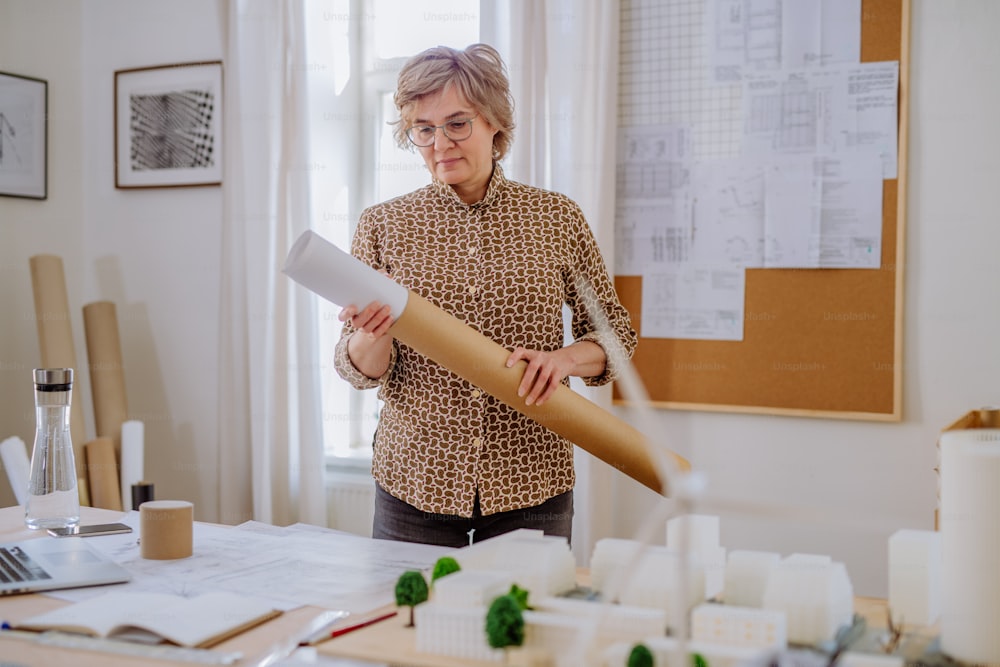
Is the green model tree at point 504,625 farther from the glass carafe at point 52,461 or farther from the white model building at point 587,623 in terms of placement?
the glass carafe at point 52,461

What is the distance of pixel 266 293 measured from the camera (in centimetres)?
363

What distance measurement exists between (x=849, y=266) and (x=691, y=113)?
668 millimetres

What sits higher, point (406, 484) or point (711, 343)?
point (711, 343)

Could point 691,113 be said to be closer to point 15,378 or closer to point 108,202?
point 108,202

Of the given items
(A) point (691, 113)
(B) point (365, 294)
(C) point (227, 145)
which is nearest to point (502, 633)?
(B) point (365, 294)

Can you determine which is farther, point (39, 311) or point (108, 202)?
point (108, 202)

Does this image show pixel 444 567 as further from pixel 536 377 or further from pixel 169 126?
pixel 169 126

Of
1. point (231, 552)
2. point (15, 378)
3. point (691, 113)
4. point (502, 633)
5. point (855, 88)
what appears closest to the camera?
point (502, 633)

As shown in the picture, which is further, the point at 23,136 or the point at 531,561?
the point at 23,136

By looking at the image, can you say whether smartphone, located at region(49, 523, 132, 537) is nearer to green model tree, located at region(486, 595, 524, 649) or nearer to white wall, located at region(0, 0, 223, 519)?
green model tree, located at region(486, 595, 524, 649)

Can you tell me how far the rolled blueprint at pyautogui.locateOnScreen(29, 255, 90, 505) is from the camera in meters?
3.60

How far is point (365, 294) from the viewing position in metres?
1.62

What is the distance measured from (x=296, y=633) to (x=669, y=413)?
6.18ft

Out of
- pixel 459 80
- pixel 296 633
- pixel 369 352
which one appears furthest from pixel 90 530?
pixel 459 80
